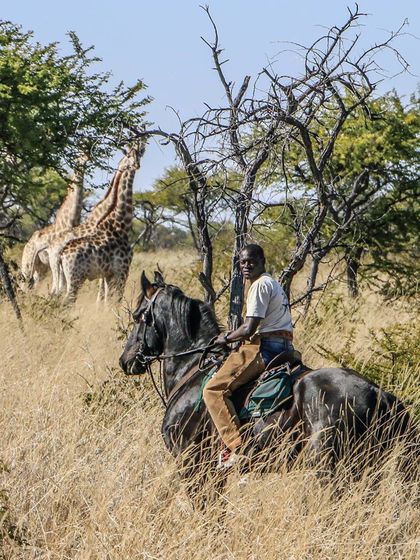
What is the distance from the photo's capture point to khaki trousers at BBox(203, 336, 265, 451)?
→ 7168 millimetres

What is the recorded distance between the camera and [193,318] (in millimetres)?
7832

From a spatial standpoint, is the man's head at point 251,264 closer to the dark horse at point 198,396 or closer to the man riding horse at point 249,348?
the man riding horse at point 249,348

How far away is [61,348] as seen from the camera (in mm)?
12609

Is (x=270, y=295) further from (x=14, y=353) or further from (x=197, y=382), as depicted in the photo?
(x=14, y=353)

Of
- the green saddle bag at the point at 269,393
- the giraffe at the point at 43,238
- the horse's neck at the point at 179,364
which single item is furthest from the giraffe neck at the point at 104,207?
the green saddle bag at the point at 269,393

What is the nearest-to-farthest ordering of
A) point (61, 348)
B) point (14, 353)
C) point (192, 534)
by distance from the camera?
point (192, 534) < point (14, 353) < point (61, 348)

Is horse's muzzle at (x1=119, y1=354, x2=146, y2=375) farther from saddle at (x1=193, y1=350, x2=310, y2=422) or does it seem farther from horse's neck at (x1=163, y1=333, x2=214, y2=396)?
saddle at (x1=193, y1=350, x2=310, y2=422)

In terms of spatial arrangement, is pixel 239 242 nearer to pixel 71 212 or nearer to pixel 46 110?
pixel 46 110

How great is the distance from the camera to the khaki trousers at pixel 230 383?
7.17 metres

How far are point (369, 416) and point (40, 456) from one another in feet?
7.31

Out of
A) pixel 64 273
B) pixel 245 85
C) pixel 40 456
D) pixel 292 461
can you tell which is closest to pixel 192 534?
pixel 292 461

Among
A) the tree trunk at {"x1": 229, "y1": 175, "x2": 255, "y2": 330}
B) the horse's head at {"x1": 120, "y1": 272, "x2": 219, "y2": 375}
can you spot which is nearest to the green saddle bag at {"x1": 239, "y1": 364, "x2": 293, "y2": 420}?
the horse's head at {"x1": 120, "y1": 272, "x2": 219, "y2": 375}

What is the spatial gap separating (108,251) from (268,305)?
1188 centimetres

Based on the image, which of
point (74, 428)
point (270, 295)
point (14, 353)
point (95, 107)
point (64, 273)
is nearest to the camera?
point (270, 295)
